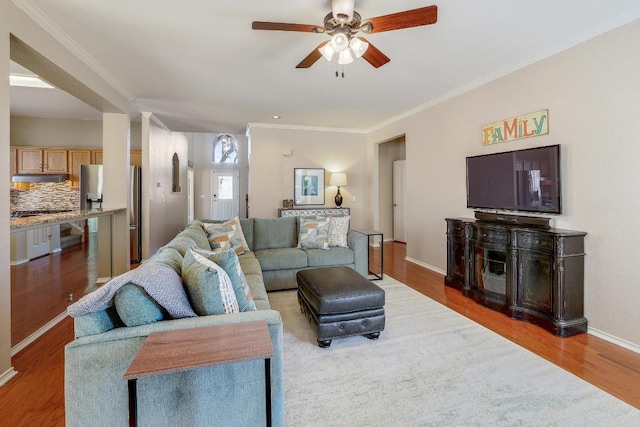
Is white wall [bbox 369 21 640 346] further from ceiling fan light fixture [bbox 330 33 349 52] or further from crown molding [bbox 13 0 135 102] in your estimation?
crown molding [bbox 13 0 135 102]

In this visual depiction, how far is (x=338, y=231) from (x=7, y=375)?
3.18 m

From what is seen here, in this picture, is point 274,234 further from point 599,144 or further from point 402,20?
point 599,144

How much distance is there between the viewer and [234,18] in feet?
7.79

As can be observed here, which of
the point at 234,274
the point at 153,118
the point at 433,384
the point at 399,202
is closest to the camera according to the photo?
the point at 234,274

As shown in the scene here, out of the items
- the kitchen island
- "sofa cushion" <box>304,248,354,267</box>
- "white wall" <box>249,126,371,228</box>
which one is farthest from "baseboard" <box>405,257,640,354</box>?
the kitchen island

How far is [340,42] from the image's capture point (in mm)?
2184

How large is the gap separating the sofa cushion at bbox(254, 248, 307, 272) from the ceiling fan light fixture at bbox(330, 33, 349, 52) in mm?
2293

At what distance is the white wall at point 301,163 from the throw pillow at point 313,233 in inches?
88.7

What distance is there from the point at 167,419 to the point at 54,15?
10.0 feet

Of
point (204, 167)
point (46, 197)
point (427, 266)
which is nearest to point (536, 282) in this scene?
point (427, 266)

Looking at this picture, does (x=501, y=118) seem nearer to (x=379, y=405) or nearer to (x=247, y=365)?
(x=379, y=405)

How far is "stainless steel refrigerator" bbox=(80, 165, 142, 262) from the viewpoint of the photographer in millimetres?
4891

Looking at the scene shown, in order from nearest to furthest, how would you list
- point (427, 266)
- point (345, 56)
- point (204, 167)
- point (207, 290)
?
point (207, 290)
point (345, 56)
point (427, 266)
point (204, 167)

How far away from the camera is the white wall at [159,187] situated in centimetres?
489
